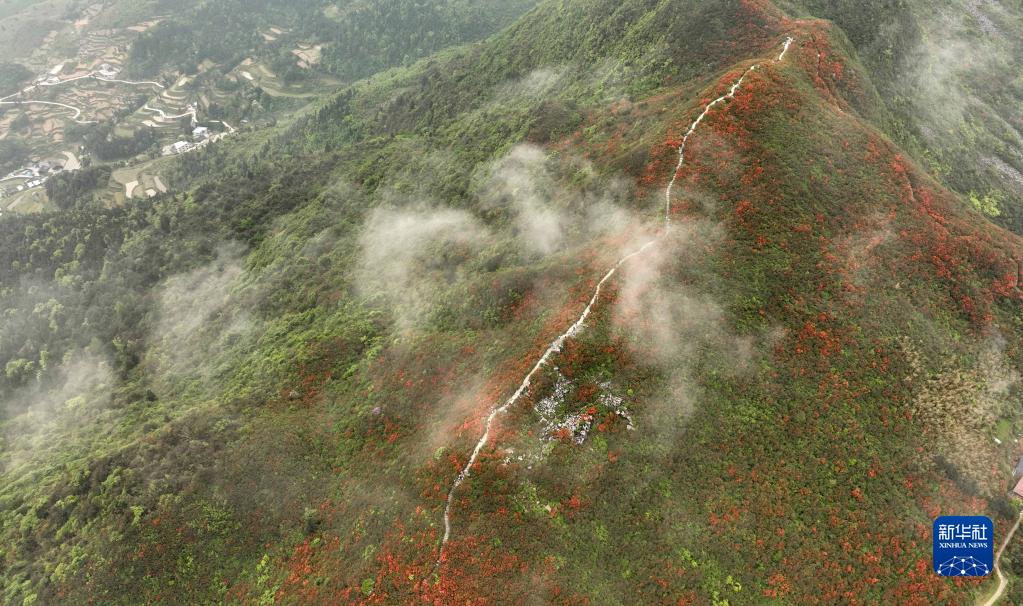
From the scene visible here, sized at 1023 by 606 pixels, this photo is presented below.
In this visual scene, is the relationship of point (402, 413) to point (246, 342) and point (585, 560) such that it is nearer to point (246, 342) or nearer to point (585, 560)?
point (585, 560)

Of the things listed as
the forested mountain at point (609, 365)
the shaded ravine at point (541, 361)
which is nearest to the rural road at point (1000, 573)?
the forested mountain at point (609, 365)

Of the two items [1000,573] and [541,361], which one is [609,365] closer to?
[541,361]

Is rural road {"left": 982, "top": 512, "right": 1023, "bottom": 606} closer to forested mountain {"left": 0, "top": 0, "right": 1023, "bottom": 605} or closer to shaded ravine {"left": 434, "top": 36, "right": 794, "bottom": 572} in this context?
forested mountain {"left": 0, "top": 0, "right": 1023, "bottom": 605}

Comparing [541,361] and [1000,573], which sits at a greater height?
[541,361]

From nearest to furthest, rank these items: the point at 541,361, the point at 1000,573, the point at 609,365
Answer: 1. the point at 1000,573
2. the point at 609,365
3. the point at 541,361

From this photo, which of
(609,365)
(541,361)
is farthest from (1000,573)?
(541,361)

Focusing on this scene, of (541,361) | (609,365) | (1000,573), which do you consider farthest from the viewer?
(541,361)

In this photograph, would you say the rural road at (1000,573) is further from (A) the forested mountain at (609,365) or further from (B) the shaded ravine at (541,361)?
(B) the shaded ravine at (541,361)

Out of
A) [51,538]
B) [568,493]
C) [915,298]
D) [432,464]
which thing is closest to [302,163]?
[51,538]
